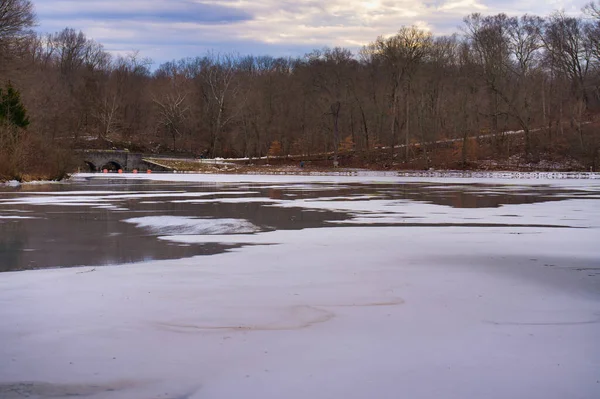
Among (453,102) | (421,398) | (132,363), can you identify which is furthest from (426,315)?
(453,102)

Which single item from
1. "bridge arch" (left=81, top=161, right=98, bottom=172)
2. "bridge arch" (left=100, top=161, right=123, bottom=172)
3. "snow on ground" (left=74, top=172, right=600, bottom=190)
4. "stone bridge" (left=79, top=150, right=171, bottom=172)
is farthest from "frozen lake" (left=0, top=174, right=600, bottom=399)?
"bridge arch" (left=100, top=161, right=123, bottom=172)

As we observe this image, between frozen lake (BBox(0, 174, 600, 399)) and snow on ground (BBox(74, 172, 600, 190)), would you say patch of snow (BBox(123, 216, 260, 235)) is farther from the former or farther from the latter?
snow on ground (BBox(74, 172, 600, 190))

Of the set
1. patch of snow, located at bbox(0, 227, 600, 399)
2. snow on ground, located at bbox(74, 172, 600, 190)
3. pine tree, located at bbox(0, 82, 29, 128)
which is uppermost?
pine tree, located at bbox(0, 82, 29, 128)

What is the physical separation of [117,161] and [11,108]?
131 feet

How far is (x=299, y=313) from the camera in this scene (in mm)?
7180

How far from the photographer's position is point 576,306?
7633mm

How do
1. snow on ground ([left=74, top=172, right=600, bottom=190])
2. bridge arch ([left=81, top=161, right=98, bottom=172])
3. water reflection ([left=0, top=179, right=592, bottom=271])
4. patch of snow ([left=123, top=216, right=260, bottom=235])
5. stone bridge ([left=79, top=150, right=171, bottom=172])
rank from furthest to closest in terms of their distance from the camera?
bridge arch ([left=81, top=161, right=98, bottom=172])
stone bridge ([left=79, top=150, right=171, bottom=172])
snow on ground ([left=74, top=172, right=600, bottom=190])
patch of snow ([left=123, top=216, right=260, bottom=235])
water reflection ([left=0, top=179, right=592, bottom=271])

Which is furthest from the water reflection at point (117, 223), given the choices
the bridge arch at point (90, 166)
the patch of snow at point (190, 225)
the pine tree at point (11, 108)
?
the bridge arch at point (90, 166)

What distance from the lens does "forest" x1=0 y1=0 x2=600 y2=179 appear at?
64.0 m

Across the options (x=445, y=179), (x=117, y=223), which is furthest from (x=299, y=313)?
(x=445, y=179)

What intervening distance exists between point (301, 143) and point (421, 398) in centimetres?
8412

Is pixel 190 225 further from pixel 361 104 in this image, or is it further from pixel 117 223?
pixel 361 104

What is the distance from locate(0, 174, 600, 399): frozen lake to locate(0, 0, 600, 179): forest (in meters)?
34.8

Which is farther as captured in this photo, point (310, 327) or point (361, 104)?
point (361, 104)
